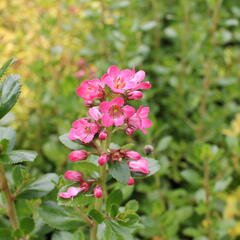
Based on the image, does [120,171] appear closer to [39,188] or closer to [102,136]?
[102,136]

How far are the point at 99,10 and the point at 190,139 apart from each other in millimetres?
1209

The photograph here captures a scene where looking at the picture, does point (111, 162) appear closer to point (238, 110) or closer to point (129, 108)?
point (129, 108)

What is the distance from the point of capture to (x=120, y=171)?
111cm

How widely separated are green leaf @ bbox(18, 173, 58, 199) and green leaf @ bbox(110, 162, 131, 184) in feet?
0.99

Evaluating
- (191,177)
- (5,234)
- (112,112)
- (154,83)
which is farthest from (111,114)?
(154,83)

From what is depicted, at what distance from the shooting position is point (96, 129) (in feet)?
3.65

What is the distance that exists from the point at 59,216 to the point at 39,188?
0.12 metres

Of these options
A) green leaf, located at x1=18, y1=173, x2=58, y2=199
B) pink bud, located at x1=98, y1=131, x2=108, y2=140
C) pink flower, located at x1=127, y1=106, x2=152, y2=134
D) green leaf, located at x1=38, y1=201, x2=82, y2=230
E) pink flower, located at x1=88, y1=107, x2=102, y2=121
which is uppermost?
pink flower, located at x1=88, y1=107, x2=102, y2=121

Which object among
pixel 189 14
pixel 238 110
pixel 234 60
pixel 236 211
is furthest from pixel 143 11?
pixel 236 211

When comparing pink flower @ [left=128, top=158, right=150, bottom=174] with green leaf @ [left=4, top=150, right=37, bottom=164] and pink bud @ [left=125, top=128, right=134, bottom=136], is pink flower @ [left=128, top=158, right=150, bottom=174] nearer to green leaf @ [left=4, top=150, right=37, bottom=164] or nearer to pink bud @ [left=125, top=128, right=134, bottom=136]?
pink bud @ [left=125, top=128, right=134, bottom=136]

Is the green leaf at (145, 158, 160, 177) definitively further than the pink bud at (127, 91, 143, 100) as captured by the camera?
Yes

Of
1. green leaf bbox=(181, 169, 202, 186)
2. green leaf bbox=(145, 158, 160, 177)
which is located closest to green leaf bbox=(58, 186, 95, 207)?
green leaf bbox=(145, 158, 160, 177)

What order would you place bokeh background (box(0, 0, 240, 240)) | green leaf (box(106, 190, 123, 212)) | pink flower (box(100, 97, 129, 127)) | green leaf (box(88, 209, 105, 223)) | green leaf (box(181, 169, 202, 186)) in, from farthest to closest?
bokeh background (box(0, 0, 240, 240)), green leaf (box(181, 169, 202, 186)), green leaf (box(106, 190, 123, 212)), green leaf (box(88, 209, 105, 223)), pink flower (box(100, 97, 129, 127))

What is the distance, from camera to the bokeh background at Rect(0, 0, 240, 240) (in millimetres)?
2441
